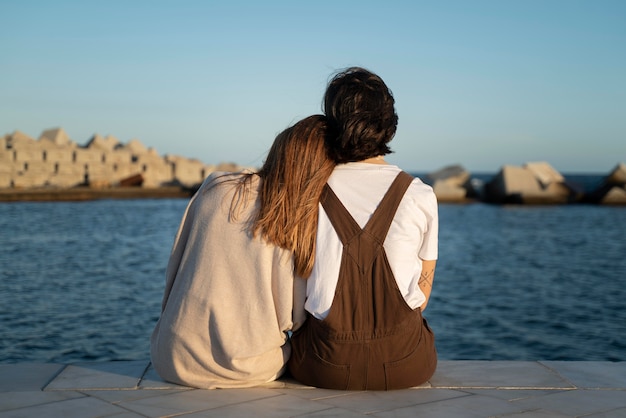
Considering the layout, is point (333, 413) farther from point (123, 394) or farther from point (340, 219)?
point (123, 394)

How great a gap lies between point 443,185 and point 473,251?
91.7 feet

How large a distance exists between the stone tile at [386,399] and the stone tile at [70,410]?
0.72m

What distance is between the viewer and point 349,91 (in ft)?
8.50

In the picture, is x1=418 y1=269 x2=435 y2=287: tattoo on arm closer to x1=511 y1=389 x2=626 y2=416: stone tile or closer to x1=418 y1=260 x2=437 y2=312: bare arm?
x1=418 y1=260 x2=437 y2=312: bare arm

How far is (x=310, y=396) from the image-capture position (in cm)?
270

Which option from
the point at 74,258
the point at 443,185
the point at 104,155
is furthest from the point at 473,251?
the point at 104,155

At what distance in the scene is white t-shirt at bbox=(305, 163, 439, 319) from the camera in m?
2.66

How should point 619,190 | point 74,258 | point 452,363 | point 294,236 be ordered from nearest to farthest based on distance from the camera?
point 294,236 → point 452,363 → point 74,258 → point 619,190

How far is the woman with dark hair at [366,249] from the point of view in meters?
2.63

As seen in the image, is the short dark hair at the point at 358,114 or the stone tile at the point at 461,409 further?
the short dark hair at the point at 358,114

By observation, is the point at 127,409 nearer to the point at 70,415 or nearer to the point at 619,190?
the point at 70,415

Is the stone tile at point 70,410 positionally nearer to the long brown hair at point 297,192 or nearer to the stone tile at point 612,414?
the long brown hair at point 297,192

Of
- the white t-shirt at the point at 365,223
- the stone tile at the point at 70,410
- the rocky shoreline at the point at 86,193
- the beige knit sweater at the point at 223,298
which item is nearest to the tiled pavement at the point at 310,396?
the stone tile at the point at 70,410

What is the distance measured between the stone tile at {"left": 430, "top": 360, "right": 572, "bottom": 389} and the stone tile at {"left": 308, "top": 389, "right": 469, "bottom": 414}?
113 millimetres
